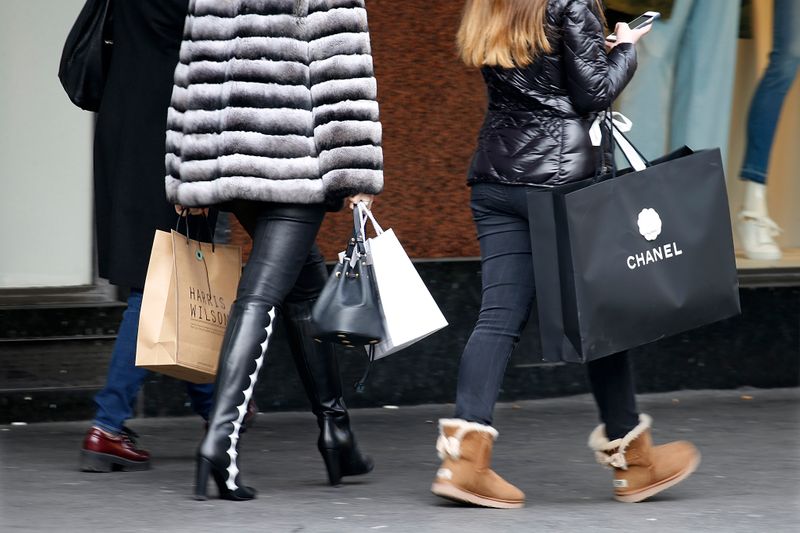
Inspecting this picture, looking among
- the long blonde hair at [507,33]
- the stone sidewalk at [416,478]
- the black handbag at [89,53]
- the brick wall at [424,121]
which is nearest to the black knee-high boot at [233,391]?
the stone sidewalk at [416,478]

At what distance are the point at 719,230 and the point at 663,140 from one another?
105 inches

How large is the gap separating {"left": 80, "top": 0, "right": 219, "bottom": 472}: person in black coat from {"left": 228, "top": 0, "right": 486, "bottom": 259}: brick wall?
58.0 inches

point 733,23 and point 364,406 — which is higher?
point 733,23

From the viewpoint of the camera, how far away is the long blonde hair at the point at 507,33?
4.29 meters

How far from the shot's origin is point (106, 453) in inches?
197

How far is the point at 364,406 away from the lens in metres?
6.37

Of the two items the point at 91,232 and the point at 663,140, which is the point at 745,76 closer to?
the point at 663,140

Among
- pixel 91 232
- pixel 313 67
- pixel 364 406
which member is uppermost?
pixel 313 67

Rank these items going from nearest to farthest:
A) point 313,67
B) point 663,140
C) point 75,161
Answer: point 313,67 → point 75,161 → point 663,140

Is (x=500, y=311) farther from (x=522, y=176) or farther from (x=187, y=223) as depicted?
(x=187, y=223)

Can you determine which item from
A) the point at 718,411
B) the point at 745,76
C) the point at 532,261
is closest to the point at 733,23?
the point at 745,76

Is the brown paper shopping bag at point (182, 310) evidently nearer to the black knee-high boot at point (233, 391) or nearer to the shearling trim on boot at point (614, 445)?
the black knee-high boot at point (233, 391)

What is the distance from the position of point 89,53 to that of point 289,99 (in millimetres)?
1037

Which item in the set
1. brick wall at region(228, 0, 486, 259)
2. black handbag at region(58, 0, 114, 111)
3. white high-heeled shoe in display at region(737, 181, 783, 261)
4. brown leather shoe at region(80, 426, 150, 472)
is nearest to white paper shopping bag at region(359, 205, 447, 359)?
brown leather shoe at region(80, 426, 150, 472)
